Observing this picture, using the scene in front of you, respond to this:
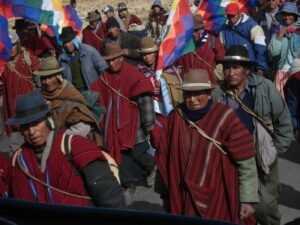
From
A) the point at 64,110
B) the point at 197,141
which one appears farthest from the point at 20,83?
the point at 197,141

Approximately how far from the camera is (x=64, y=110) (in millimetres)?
5645

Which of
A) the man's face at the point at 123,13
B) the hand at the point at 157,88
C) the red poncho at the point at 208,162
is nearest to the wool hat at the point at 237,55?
the red poncho at the point at 208,162

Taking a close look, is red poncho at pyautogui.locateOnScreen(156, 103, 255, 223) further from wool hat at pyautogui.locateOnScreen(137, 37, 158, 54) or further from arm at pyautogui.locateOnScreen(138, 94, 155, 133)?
wool hat at pyautogui.locateOnScreen(137, 37, 158, 54)

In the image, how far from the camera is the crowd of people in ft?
12.8

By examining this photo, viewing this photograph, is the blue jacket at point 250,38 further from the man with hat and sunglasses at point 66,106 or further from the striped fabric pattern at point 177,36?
the man with hat and sunglasses at point 66,106

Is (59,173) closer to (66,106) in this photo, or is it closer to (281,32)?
→ (66,106)

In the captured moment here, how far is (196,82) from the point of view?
460 centimetres

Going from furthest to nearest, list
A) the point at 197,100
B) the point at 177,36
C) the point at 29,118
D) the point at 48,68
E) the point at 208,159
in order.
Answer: the point at 177,36, the point at 48,68, the point at 197,100, the point at 208,159, the point at 29,118

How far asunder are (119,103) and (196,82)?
2585mm

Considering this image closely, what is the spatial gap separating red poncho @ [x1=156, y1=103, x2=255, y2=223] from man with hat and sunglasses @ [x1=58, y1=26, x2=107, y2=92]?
3969 millimetres

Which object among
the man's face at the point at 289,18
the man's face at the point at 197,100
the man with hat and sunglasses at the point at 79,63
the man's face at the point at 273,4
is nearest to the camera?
the man's face at the point at 197,100

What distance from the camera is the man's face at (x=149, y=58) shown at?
7609mm

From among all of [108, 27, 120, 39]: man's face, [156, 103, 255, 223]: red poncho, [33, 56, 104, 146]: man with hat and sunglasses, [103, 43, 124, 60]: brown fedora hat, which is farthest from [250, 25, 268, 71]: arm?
[156, 103, 255, 223]: red poncho

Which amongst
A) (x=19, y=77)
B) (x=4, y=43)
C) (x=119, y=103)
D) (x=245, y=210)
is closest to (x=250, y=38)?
(x=119, y=103)
